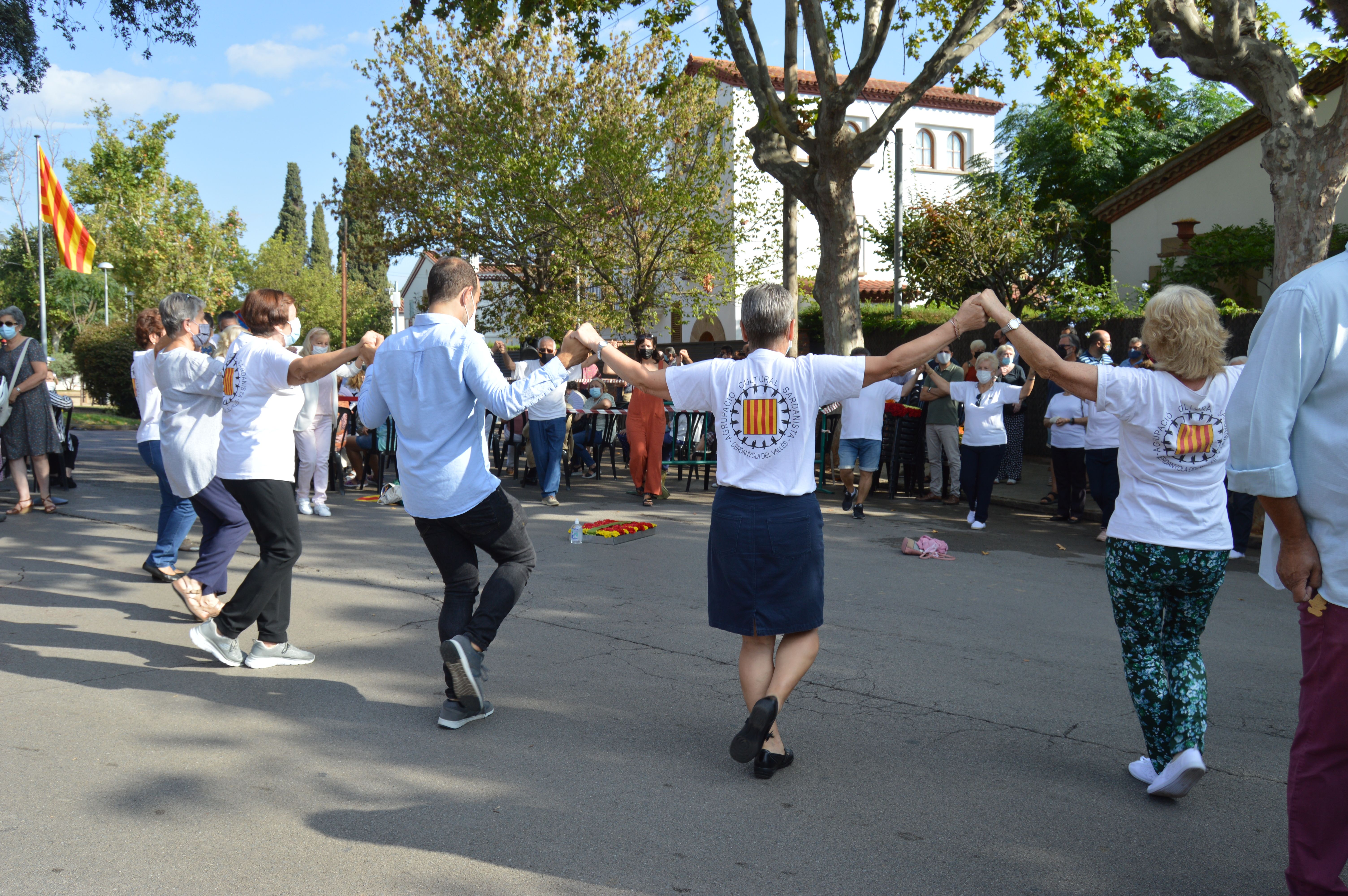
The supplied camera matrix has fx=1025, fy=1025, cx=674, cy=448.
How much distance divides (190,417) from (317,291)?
61.0 metres

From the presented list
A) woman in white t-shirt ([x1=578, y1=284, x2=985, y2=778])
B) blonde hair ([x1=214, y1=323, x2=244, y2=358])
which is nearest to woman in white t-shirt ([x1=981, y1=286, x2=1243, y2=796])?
woman in white t-shirt ([x1=578, y1=284, x2=985, y2=778])

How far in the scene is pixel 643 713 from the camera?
4.63 meters

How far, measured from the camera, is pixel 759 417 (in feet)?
12.9

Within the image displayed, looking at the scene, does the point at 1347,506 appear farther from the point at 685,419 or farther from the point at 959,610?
the point at 685,419

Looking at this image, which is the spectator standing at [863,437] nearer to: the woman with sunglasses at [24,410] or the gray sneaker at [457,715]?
the gray sneaker at [457,715]

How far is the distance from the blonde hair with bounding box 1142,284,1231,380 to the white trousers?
8980 millimetres

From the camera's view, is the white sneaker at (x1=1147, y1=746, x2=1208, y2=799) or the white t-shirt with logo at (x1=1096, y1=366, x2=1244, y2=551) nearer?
the white sneaker at (x1=1147, y1=746, x2=1208, y2=799)

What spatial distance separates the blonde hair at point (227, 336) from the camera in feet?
21.8

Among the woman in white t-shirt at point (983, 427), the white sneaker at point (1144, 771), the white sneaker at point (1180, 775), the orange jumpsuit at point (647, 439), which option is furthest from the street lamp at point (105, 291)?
the white sneaker at point (1180, 775)

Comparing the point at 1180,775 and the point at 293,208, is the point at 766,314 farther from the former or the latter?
the point at 293,208

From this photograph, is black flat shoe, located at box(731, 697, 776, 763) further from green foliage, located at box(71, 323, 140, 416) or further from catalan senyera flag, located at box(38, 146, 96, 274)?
green foliage, located at box(71, 323, 140, 416)

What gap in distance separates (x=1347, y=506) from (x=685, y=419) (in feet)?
36.3

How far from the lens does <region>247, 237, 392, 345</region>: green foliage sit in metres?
59.8

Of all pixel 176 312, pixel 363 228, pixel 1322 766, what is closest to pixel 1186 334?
pixel 1322 766
